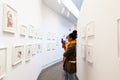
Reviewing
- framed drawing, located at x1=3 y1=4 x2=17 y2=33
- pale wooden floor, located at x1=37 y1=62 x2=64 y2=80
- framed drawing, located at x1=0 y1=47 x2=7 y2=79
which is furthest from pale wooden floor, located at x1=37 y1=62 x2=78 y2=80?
framed drawing, located at x1=0 y1=47 x2=7 y2=79

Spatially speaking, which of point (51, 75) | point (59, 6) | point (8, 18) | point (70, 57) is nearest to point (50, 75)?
point (51, 75)

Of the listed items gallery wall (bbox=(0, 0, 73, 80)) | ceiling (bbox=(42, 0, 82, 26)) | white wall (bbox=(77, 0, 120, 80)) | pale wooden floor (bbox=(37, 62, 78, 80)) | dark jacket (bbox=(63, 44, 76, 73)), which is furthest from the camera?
ceiling (bbox=(42, 0, 82, 26))

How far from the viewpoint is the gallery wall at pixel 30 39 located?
7.60 ft

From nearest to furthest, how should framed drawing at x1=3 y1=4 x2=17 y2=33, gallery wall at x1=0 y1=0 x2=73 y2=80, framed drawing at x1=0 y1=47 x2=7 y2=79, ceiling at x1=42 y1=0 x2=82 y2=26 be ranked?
1. framed drawing at x1=0 y1=47 x2=7 y2=79
2. framed drawing at x1=3 y1=4 x2=17 y2=33
3. gallery wall at x1=0 y1=0 x2=73 y2=80
4. ceiling at x1=42 y1=0 x2=82 y2=26

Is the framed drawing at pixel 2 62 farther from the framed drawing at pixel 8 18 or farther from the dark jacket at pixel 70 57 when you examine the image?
the dark jacket at pixel 70 57

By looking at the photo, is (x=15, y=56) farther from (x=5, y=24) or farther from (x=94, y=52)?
(x=94, y=52)

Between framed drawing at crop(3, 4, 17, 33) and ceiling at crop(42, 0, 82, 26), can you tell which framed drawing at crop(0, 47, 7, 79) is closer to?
framed drawing at crop(3, 4, 17, 33)

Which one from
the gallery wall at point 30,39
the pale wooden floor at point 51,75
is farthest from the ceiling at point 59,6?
the pale wooden floor at point 51,75

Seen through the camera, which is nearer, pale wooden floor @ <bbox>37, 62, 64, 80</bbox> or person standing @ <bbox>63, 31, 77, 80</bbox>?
person standing @ <bbox>63, 31, 77, 80</bbox>

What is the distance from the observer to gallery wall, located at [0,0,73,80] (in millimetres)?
2316

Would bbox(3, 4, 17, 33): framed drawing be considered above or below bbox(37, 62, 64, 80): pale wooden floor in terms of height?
above

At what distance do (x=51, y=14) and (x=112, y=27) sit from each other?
6.77 metres

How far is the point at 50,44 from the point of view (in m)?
8.28

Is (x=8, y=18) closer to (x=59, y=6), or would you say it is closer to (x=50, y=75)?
(x=50, y=75)
